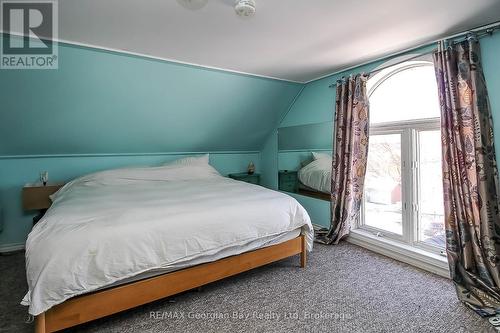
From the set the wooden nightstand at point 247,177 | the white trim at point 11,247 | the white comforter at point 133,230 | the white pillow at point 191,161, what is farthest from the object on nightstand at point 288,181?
the white trim at point 11,247

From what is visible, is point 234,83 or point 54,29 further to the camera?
point 234,83

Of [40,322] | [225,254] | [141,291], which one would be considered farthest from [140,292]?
[225,254]

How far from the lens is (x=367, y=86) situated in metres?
2.85

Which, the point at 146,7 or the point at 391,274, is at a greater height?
the point at 146,7

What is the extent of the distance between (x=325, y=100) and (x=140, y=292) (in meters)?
2.95

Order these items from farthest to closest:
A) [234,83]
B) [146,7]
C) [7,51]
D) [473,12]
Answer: [234,83] < [7,51] < [473,12] < [146,7]

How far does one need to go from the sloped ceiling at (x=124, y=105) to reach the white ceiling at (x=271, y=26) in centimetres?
32

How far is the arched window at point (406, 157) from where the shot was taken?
96.6 inches

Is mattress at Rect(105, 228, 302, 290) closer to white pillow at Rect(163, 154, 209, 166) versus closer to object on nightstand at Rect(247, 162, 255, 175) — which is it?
white pillow at Rect(163, 154, 209, 166)

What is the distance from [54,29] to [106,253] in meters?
1.81

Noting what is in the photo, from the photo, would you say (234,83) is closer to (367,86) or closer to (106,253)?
(367,86)

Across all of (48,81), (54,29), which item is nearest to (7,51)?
(48,81)

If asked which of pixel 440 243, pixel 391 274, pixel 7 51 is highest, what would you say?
pixel 7 51

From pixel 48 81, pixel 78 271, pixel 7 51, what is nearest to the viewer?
pixel 78 271
